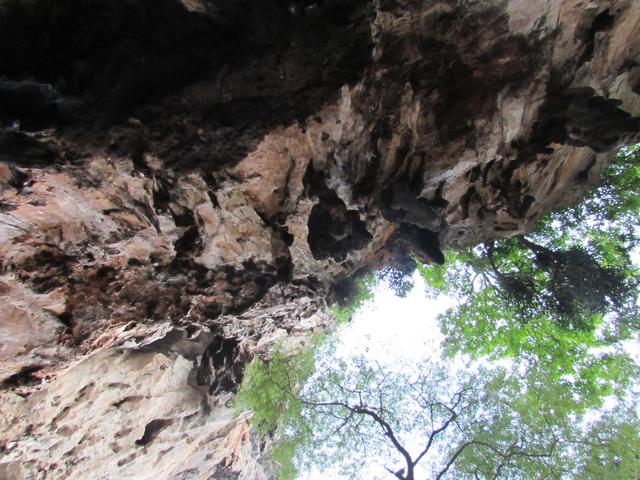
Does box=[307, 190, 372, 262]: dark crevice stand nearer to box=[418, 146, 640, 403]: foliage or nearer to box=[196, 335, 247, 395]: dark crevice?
box=[196, 335, 247, 395]: dark crevice

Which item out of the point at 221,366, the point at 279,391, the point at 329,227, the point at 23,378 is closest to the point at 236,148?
the point at 329,227

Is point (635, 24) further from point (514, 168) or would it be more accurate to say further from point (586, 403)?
point (586, 403)

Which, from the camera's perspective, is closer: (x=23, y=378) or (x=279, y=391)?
(x=23, y=378)

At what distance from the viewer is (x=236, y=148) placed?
604 cm

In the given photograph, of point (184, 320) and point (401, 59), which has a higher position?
point (401, 59)

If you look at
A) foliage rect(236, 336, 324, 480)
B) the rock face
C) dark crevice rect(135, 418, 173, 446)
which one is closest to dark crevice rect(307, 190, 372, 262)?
the rock face

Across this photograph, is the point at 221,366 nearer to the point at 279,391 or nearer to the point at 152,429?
A: the point at 279,391

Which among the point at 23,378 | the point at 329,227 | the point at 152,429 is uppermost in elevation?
the point at 329,227

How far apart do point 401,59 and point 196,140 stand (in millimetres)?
3584

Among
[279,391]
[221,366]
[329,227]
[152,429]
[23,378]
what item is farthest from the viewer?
[279,391]

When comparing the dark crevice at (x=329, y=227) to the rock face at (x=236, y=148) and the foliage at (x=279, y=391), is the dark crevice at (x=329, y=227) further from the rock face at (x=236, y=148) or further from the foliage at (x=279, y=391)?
the foliage at (x=279, y=391)

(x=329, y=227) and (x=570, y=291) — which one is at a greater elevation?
(x=329, y=227)

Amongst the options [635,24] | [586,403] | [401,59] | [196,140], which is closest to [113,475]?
[196,140]

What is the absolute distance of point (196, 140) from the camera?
231 inches
